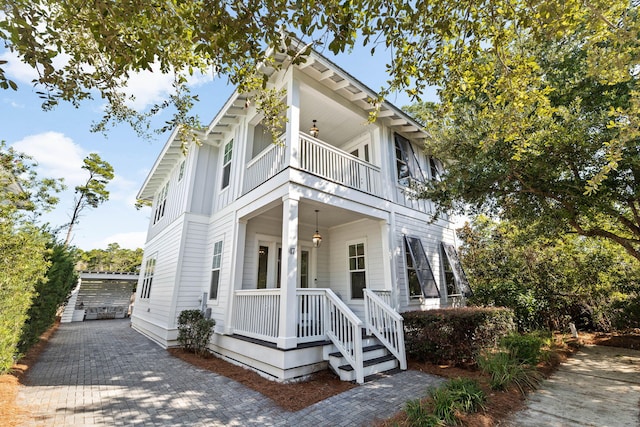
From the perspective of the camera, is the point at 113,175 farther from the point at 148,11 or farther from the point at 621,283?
the point at 621,283

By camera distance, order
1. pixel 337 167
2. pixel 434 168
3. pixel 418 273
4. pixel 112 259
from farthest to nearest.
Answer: pixel 112 259, pixel 434 168, pixel 418 273, pixel 337 167

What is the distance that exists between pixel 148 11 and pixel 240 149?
614cm

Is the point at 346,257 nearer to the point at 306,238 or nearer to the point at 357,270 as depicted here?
the point at 357,270

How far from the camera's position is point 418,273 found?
8.07m

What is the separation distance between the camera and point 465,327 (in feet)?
19.5

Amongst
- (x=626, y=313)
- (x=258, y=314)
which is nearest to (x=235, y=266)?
(x=258, y=314)

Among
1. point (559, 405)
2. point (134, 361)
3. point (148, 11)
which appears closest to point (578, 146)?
point (559, 405)

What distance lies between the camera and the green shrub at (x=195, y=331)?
24.1ft

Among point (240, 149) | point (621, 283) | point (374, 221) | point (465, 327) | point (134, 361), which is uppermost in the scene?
point (240, 149)

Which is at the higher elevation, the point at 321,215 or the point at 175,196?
the point at 175,196

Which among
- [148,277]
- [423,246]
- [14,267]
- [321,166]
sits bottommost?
[14,267]

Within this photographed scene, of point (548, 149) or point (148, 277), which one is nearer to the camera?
point (548, 149)

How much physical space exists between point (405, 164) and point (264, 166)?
4.66 meters

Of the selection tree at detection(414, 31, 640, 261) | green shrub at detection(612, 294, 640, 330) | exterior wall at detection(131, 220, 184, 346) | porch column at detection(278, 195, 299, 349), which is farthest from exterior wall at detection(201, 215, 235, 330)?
green shrub at detection(612, 294, 640, 330)
